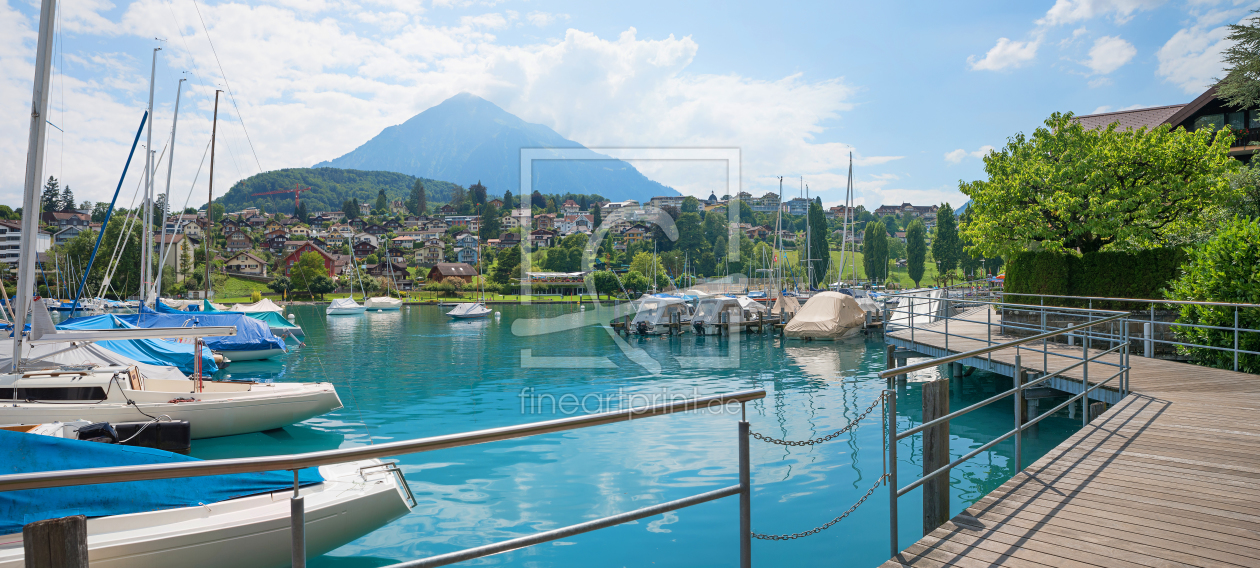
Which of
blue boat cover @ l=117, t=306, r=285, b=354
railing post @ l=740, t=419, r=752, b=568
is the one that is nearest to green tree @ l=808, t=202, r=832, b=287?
blue boat cover @ l=117, t=306, r=285, b=354

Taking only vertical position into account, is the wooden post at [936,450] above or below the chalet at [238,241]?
below

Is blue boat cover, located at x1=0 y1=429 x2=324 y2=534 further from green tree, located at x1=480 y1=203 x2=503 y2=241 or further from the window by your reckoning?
green tree, located at x1=480 y1=203 x2=503 y2=241

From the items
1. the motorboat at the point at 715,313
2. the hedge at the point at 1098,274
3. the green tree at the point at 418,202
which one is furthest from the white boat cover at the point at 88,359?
the green tree at the point at 418,202

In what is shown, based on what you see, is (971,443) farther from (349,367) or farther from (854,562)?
(349,367)

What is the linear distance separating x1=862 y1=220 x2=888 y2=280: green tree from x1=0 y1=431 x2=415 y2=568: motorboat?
10130 centimetres

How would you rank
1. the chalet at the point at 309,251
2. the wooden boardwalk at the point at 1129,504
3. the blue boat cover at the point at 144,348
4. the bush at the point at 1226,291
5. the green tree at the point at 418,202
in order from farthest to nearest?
the green tree at the point at 418,202
the chalet at the point at 309,251
the blue boat cover at the point at 144,348
the bush at the point at 1226,291
the wooden boardwalk at the point at 1129,504

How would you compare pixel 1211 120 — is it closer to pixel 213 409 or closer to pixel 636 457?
pixel 636 457

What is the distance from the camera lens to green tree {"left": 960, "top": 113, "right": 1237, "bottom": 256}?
16.9 m

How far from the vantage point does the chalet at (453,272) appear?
323 feet

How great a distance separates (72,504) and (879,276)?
346ft

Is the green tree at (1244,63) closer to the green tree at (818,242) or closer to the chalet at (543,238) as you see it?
the chalet at (543,238)

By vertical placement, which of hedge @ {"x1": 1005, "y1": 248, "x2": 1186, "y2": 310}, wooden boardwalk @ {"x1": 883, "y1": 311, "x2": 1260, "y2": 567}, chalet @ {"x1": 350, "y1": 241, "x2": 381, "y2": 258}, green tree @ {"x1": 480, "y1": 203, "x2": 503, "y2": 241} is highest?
green tree @ {"x1": 480, "y1": 203, "x2": 503, "y2": 241}

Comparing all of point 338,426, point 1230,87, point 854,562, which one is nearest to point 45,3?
point 338,426

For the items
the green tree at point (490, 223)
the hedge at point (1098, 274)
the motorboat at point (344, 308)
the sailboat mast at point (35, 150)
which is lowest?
the motorboat at point (344, 308)
